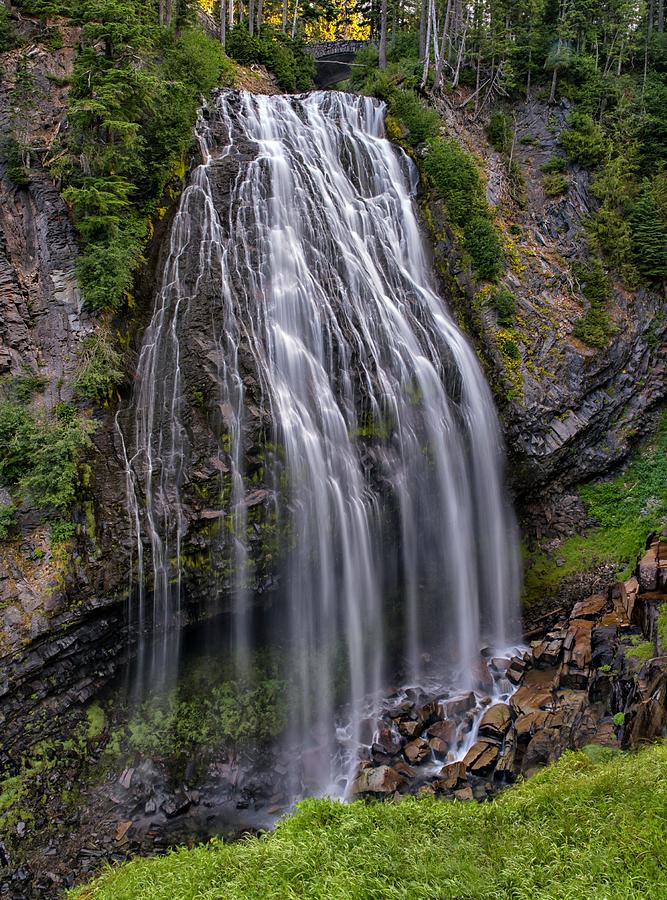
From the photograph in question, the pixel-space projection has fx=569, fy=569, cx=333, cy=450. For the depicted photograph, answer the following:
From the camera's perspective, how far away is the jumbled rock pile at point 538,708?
34.2ft

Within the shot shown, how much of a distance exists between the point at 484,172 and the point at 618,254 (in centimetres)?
591

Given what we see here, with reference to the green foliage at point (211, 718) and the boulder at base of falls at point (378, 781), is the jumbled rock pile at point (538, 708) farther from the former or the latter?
the green foliage at point (211, 718)

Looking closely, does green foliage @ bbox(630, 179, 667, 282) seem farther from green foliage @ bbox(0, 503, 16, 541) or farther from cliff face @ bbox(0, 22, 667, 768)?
green foliage @ bbox(0, 503, 16, 541)

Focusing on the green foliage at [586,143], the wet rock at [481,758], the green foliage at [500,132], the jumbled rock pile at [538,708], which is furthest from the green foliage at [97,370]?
the green foliage at [586,143]

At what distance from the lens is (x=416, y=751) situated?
11820 mm

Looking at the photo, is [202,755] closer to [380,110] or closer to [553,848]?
[553,848]

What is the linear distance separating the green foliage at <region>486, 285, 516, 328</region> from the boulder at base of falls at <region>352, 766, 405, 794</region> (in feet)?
42.8

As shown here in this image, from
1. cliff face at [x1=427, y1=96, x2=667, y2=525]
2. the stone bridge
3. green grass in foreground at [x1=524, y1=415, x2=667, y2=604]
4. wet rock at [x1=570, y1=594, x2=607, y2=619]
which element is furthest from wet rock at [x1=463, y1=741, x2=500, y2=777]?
the stone bridge

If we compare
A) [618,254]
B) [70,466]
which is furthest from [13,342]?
[618,254]

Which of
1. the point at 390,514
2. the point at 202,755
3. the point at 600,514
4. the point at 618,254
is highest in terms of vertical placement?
the point at 618,254

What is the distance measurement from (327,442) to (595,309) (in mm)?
11402

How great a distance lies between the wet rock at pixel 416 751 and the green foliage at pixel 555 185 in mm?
20095

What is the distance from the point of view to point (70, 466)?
11.9m

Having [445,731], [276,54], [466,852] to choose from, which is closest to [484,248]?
[445,731]
